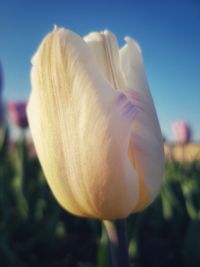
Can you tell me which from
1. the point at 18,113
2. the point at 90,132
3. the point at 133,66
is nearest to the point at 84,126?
the point at 90,132

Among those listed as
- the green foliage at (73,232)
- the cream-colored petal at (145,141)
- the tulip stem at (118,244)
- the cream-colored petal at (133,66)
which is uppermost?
the cream-colored petal at (133,66)

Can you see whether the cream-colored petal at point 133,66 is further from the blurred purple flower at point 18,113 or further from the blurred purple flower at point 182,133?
the blurred purple flower at point 182,133

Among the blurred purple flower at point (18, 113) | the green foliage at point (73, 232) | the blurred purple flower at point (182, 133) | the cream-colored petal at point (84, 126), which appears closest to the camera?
the cream-colored petal at point (84, 126)

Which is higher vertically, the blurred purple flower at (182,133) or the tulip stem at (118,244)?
the tulip stem at (118,244)

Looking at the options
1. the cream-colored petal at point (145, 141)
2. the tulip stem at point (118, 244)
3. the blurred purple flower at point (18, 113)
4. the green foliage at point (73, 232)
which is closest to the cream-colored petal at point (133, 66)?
the cream-colored petal at point (145, 141)

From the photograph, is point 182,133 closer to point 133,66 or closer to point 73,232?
point 73,232

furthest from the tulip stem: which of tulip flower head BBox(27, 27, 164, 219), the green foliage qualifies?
the green foliage

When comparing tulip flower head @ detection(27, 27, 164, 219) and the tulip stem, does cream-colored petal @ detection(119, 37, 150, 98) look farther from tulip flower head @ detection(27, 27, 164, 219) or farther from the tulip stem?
the tulip stem
